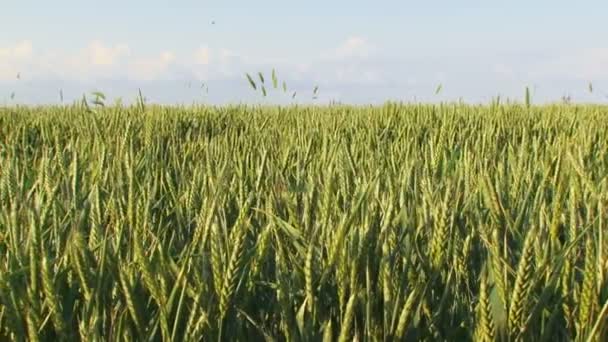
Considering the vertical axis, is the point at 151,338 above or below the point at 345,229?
below

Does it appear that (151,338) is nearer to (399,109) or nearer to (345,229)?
(345,229)

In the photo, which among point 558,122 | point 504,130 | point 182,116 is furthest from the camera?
point 182,116

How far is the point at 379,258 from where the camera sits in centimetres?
97

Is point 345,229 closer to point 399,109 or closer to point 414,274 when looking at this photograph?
point 414,274

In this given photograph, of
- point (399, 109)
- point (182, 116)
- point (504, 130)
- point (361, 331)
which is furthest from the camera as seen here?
point (399, 109)

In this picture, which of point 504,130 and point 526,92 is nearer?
point 504,130

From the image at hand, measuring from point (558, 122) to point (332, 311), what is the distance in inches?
148

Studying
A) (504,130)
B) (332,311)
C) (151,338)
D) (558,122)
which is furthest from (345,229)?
(558,122)

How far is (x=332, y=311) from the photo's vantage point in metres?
0.91

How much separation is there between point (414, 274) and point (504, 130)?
3008 mm

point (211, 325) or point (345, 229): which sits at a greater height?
point (345, 229)

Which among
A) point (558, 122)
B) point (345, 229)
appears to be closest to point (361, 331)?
point (345, 229)

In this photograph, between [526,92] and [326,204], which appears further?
[526,92]

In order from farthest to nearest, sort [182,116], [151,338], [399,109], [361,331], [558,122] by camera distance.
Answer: [399,109], [182,116], [558,122], [361,331], [151,338]
